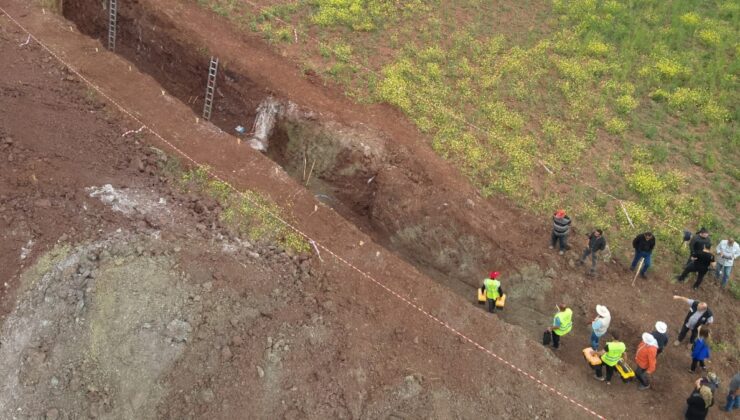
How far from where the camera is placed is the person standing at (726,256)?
1593cm

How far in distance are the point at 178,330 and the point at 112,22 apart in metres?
15.9

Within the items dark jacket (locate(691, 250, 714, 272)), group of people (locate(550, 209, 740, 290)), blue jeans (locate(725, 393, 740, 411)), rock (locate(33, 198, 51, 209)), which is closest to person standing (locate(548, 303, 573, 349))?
group of people (locate(550, 209, 740, 290))

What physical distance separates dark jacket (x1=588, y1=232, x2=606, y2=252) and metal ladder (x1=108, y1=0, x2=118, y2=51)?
19.7m

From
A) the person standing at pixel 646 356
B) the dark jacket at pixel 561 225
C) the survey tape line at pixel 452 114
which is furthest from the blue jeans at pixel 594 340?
the survey tape line at pixel 452 114

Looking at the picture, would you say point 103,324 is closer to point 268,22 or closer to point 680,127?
point 268,22

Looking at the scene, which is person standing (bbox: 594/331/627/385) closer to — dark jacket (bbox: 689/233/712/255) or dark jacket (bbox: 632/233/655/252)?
dark jacket (bbox: 632/233/655/252)

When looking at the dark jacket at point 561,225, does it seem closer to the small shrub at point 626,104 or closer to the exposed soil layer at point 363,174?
the exposed soil layer at point 363,174

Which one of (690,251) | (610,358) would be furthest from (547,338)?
(690,251)

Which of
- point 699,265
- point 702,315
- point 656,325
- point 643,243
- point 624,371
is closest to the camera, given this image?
point 624,371

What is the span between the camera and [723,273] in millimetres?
16203

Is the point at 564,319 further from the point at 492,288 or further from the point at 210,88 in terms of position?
the point at 210,88

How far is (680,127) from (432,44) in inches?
375

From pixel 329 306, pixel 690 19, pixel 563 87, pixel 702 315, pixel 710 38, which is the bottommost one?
pixel 329 306

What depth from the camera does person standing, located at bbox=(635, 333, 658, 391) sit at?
13.5m
